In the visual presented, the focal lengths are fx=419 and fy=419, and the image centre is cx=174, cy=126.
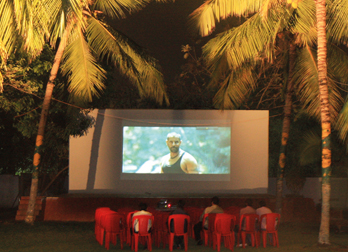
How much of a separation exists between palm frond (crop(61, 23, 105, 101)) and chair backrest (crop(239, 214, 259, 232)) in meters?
4.19

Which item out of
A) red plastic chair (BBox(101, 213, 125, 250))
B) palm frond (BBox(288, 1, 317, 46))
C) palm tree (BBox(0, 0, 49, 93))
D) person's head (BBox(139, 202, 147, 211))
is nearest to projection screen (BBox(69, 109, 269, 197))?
palm frond (BBox(288, 1, 317, 46))

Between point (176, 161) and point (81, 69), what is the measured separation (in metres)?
4.12

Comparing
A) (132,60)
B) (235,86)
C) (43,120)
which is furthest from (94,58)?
(235,86)

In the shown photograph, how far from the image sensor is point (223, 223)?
655cm

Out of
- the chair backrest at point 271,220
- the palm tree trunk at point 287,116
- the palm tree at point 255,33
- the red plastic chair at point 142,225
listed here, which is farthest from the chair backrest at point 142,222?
the palm tree trunk at point 287,116

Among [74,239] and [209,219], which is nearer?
[209,219]

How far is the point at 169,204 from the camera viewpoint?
10727mm

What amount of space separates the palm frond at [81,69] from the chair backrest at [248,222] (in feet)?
13.8

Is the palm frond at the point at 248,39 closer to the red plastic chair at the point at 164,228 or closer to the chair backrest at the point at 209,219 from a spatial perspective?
the chair backrest at the point at 209,219

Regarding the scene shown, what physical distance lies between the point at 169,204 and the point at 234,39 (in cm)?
456

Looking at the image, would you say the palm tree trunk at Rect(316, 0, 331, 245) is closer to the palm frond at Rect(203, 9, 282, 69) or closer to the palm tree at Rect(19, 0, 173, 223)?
the palm frond at Rect(203, 9, 282, 69)

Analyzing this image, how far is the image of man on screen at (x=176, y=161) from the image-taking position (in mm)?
11898

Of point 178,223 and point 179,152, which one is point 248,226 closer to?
point 178,223

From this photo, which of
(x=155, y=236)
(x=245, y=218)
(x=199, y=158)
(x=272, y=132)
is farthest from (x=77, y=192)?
(x=272, y=132)
